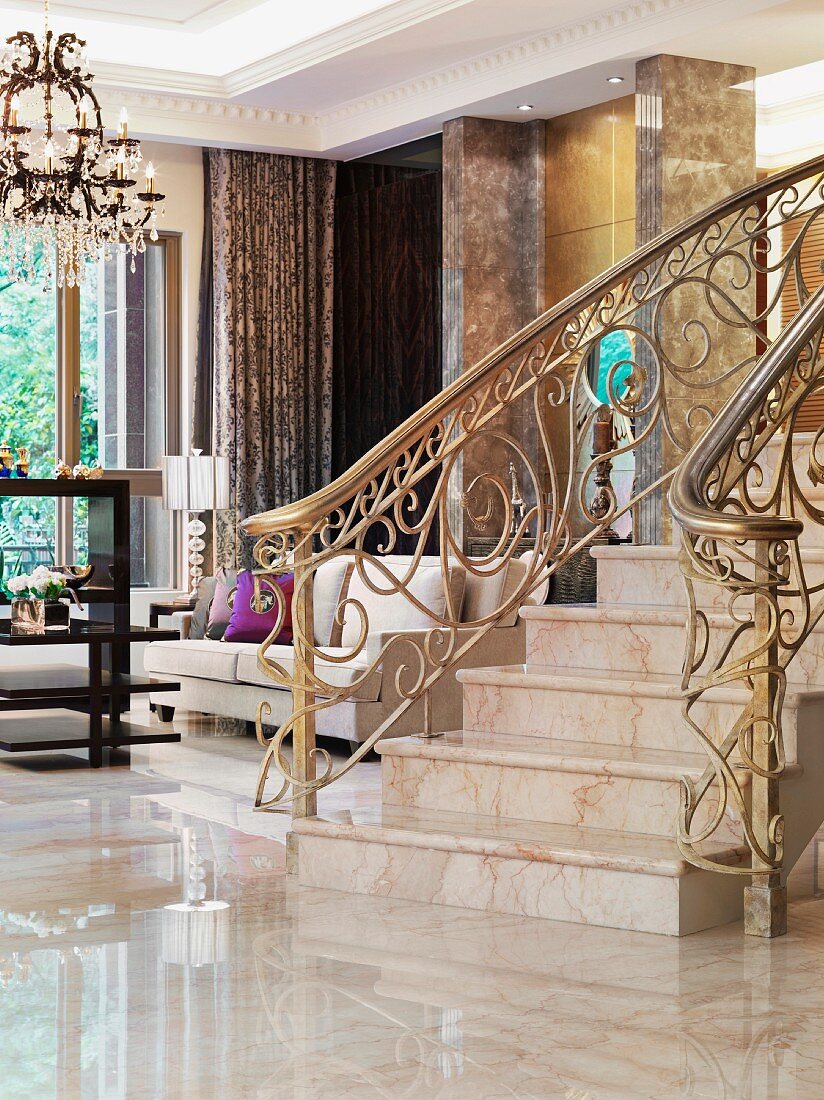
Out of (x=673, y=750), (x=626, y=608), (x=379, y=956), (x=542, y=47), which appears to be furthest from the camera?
(x=542, y=47)

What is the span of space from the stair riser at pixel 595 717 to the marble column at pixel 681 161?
3.31 meters

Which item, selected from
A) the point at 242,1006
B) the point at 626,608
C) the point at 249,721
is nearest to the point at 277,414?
the point at 249,721

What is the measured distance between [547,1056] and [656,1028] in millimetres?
275

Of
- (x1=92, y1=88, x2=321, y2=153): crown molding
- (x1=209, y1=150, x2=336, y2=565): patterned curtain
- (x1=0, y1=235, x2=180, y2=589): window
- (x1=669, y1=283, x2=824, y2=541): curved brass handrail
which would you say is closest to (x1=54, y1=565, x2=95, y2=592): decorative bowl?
(x1=0, y1=235, x2=180, y2=589): window

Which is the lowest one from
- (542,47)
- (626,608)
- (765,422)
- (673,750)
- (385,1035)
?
(385,1035)

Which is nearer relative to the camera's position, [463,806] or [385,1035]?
[385,1035]

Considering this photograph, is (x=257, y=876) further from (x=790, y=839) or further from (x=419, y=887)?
(x=790, y=839)

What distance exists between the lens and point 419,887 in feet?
12.8

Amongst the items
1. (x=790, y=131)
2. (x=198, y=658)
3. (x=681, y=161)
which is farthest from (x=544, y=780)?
(x=790, y=131)

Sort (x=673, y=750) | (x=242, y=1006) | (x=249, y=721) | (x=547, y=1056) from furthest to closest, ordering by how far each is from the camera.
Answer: (x=249, y=721) → (x=673, y=750) → (x=242, y=1006) → (x=547, y=1056)

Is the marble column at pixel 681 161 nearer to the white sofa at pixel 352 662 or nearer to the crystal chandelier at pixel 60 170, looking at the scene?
the white sofa at pixel 352 662

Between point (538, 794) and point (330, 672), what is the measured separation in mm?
2726

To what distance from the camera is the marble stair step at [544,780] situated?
12.5 ft

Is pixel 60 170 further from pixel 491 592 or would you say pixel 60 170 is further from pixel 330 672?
pixel 491 592
